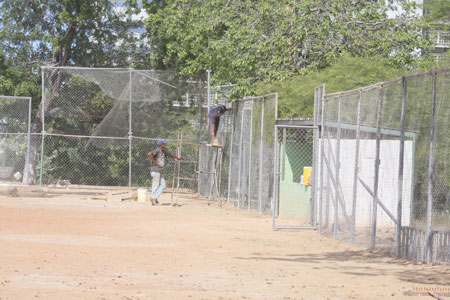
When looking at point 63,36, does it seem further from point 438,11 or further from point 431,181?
point 431,181

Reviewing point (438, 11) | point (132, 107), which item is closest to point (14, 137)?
point (132, 107)

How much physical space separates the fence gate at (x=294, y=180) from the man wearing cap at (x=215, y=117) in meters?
3.38

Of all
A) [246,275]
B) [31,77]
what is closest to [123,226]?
[246,275]

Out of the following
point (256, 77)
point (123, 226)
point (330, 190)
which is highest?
point (256, 77)

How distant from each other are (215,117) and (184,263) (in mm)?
12919

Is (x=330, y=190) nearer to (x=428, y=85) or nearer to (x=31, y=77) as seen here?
(x=428, y=85)

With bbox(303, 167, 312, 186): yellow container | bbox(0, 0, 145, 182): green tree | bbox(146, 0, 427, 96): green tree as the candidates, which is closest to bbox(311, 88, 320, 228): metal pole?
bbox(303, 167, 312, 186): yellow container

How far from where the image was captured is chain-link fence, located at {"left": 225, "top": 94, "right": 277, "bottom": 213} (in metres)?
18.5

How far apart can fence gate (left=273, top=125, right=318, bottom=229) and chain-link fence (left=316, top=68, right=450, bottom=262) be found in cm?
110

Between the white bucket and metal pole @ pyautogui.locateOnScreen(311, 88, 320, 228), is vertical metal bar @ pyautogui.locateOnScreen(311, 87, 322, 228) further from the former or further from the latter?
the white bucket

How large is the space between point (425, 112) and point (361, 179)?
2.79 meters

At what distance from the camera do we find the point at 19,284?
7.50 meters

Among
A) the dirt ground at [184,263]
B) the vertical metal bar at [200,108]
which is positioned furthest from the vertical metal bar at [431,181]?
the vertical metal bar at [200,108]

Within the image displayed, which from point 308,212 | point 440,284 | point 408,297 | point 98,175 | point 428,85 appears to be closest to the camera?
point 408,297
